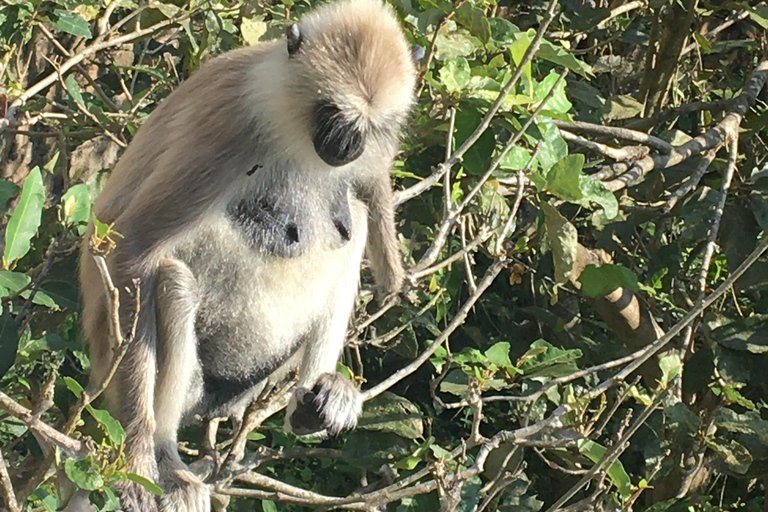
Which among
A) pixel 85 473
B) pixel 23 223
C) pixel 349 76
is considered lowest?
pixel 85 473

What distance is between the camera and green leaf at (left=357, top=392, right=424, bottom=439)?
3.44 m

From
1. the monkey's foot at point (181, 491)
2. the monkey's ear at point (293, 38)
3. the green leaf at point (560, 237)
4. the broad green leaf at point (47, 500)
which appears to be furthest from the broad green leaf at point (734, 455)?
the broad green leaf at point (47, 500)

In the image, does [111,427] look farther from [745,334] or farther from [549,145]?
[745,334]

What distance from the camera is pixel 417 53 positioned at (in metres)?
3.28

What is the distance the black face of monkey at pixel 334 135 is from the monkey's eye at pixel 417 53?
13.3 inches

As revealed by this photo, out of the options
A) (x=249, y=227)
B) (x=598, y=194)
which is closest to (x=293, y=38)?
(x=249, y=227)

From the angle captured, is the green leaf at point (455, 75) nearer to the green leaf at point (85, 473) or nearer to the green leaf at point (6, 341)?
the green leaf at point (6, 341)

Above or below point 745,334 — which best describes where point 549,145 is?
above

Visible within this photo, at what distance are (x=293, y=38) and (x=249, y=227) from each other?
61 cm

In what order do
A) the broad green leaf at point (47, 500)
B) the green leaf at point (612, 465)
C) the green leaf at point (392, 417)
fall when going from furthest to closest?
the green leaf at point (392, 417)
the green leaf at point (612, 465)
the broad green leaf at point (47, 500)

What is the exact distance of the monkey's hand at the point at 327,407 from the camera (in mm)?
3318

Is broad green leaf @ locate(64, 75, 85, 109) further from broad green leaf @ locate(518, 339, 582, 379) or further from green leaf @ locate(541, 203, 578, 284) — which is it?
broad green leaf @ locate(518, 339, 582, 379)

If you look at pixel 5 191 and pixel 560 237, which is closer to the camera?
pixel 5 191

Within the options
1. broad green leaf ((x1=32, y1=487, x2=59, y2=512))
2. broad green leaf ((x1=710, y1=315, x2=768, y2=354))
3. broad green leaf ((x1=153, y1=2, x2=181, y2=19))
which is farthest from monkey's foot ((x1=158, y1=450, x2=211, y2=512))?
broad green leaf ((x1=710, y1=315, x2=768, y2=354))
